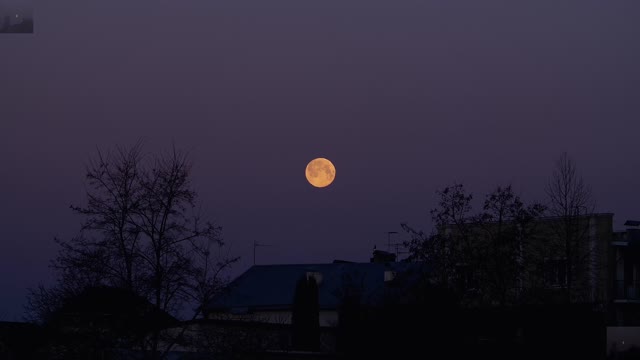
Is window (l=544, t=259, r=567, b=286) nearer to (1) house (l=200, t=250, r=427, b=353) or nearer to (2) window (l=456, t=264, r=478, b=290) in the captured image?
(2) window (l=456, t=264, r=478, b=290)

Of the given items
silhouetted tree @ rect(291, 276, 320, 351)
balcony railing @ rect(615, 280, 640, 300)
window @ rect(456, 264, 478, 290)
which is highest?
window @ rect(456, 264, 478, 290)

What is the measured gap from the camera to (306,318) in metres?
39.9

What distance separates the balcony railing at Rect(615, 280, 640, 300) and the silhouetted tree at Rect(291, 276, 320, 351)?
17.7 meters

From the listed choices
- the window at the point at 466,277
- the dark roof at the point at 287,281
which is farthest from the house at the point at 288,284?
the window at the point at 466,277

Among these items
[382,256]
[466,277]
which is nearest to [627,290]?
[382,256]

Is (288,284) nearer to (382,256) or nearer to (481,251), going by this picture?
(382,256)

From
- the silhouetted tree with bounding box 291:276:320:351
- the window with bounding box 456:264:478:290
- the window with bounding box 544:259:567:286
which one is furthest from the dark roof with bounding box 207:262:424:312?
the window with bounding box 456:264:478:290

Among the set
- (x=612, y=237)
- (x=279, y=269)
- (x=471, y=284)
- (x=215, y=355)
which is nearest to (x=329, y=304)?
(x=279, y=269)

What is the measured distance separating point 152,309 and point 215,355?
7.27 feet

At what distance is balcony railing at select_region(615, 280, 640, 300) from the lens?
50.2 metres

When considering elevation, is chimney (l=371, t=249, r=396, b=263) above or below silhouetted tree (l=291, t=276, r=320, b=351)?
above

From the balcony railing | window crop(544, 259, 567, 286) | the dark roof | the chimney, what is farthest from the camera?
the chimney

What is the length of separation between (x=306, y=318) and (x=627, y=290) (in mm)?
19740

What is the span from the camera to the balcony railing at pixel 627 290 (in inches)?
1977
